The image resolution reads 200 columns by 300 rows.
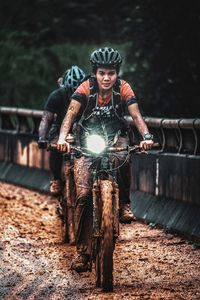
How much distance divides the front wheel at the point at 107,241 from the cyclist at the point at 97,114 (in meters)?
0.63

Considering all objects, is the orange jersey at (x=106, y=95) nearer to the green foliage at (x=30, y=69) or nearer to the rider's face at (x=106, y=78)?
the rider's face at (x=106, y=78)

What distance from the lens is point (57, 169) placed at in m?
15.0

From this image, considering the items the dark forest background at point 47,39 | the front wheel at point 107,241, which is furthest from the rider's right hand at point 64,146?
the dark forest background at point 47,39

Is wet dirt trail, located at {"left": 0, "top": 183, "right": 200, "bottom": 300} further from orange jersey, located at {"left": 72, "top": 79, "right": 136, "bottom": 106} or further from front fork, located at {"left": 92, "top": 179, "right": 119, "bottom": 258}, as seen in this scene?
orange jersey, located at {"left": 72, "top": 79, "right": 136, "bottom": 106}

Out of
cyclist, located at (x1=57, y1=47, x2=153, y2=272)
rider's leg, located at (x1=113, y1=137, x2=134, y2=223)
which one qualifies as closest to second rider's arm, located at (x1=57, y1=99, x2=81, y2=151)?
cyclist, located at (x1=57, y1=47, x2=153, y2=272)

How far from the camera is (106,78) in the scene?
1139cm

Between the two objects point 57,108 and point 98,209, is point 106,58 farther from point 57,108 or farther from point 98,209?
point 57,108

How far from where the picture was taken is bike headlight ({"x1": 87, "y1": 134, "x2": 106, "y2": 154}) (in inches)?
431

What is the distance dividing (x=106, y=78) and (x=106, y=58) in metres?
0.19

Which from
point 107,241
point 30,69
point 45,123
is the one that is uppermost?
point 30,69

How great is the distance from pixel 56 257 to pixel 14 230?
2549mm

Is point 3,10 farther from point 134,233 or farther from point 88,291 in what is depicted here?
point 88,291

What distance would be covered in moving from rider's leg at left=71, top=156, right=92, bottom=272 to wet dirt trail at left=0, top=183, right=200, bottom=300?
15 centimetres

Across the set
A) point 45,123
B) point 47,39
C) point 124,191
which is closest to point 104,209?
point 124,191
